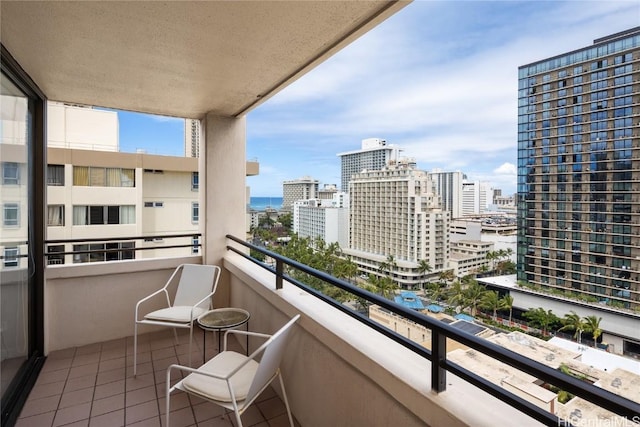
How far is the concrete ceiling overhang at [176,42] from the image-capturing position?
1.43 meters

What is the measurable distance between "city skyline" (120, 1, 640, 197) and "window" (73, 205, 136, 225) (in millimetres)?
1441

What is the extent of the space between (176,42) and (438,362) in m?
1.99

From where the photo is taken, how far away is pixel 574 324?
1.28m

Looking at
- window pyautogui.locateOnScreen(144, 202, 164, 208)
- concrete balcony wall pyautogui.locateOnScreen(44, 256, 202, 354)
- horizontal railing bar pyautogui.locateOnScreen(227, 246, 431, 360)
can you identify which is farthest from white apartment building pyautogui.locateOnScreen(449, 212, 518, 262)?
window pyautogui.locateOnScreen(144, 202, 164, 208)

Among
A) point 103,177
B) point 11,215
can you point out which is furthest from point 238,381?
point 103,177

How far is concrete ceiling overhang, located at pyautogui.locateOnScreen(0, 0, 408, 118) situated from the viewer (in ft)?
4.70

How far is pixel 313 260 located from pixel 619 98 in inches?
71.2

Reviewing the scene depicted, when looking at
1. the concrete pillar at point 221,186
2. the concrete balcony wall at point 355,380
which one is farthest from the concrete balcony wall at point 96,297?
the concrete balcony wall at point 355,380

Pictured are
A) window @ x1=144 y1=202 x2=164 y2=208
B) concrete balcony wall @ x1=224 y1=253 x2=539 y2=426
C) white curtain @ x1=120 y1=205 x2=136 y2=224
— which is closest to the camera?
concrete balcony wall @ x1=224 y1=253 x2=539 y2=426

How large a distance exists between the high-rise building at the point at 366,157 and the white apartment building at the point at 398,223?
32cm

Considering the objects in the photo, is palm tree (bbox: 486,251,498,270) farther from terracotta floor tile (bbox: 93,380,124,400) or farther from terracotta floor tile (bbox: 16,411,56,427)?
terracotta floor tile (bbox: 16,411,56,427)

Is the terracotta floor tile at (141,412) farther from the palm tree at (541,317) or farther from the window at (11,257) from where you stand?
the palm tree at (541,317)

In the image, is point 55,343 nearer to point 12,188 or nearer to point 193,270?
point 193,270

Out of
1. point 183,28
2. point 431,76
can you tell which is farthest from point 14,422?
point 431,76
